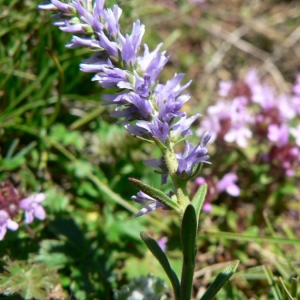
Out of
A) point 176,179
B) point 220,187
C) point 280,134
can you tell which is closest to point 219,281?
point 176,179

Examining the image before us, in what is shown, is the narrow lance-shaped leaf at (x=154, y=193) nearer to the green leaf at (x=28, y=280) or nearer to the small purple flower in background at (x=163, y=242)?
the green leaf at (x=28, y=280)

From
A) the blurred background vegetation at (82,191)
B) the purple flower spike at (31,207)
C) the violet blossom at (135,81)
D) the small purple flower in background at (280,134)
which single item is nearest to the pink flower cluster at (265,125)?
the small purple flower in background at (280,134)

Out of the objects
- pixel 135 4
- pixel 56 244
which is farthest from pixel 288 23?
pixel 56 244

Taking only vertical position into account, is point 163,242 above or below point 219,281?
below

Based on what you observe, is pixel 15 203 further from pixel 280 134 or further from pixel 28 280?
pixel 280 134

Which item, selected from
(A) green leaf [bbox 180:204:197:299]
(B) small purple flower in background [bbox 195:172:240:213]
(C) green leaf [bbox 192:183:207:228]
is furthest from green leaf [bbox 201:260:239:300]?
(B) small purple flower in background [bbox 195:172:240:213]

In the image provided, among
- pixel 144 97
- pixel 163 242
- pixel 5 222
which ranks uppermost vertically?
pixel 144 97

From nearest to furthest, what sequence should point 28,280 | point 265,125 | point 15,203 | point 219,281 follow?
point 219,281
point 28,280
point 15,203
point 265,125

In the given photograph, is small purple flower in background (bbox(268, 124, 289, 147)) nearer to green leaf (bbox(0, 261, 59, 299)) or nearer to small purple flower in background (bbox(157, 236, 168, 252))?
small purple flower in background (bbox(157, 236, 168, 252))

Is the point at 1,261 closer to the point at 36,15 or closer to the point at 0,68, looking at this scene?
the point at 0,68
